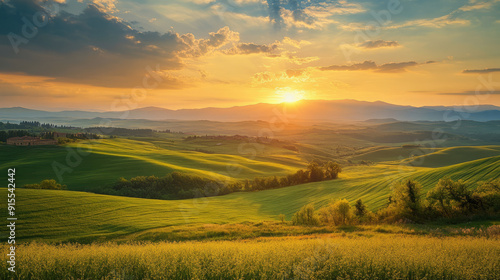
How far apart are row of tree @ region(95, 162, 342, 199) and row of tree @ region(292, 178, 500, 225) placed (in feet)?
165

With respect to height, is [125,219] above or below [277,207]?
above

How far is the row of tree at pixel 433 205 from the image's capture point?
76.3 feet

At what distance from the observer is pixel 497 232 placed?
16.7m

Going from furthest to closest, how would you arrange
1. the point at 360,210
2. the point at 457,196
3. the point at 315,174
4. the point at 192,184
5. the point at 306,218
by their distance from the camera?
the point at 315,174 < the point at 192,184 < the point at 306,218 < the point at 360,210 < the point at 457,196

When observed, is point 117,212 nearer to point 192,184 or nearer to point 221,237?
point 221,237

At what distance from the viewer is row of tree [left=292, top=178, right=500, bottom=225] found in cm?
2325

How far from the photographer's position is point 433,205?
2586cm

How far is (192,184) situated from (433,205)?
65343mm

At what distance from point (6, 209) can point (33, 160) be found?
7368 centimetres

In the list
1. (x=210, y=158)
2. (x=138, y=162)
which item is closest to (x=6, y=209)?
(x=138, y=162)

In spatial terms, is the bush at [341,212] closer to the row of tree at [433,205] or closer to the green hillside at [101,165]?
the row of tree at [433,205]

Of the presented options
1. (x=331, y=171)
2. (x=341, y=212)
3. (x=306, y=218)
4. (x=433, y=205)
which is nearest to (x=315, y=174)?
(x=331, y=171)

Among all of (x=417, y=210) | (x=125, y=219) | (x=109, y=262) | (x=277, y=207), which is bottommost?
(x=277, y=207)

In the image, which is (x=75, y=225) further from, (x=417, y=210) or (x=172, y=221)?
(x=417, y=210)
